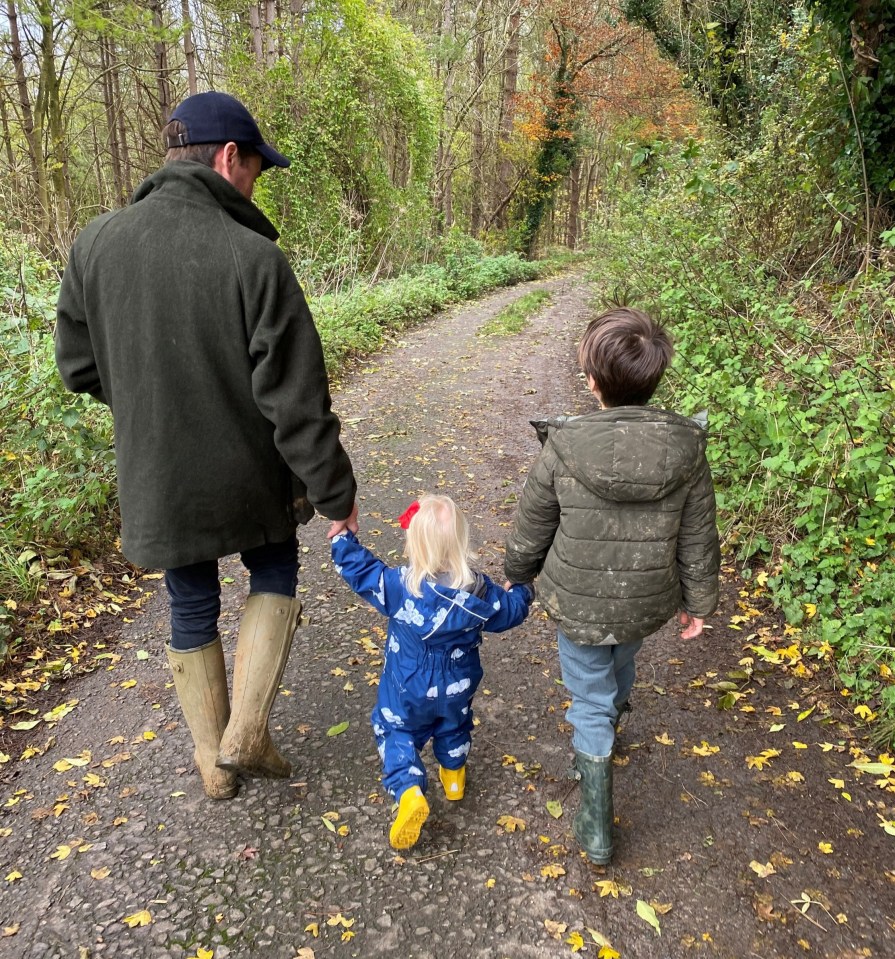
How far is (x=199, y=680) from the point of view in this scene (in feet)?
8.33

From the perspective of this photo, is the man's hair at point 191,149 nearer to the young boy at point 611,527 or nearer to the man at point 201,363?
the man at point 201,363

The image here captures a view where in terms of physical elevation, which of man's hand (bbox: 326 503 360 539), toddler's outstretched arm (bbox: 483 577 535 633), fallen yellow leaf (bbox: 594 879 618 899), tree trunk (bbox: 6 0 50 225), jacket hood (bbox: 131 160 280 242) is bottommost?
fallen yellow leaf (bbox: 594 879 618 899)

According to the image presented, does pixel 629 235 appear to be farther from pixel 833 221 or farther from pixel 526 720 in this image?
pixel 526 720

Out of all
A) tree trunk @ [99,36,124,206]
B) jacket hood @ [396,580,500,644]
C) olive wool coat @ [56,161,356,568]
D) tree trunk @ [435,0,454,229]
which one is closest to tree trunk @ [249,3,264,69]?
tree trunk @ [99,36,124,206]

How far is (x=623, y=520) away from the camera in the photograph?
2.23 metres

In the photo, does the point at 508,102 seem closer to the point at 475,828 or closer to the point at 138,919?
the point at 475,828

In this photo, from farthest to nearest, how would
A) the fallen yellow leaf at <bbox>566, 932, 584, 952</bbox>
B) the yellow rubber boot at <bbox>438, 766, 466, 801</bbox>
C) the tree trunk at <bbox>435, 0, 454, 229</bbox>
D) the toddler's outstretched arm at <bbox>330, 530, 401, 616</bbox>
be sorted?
the tree trunk at <bbox>435, 0, 454, 229</bbox>, the yellow rubber boot at <bbox>438, 766, 466, 801</bbox>, the toddler's outstretched arm at <bbox>330, 530, 401, 616</bbox>, the fallen yellow leaf at <bbox>566, 932, 584, 952</bbox>

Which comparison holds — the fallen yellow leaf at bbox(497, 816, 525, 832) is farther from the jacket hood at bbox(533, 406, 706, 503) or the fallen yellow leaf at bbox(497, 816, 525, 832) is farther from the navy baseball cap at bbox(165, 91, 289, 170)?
the navy baseball cap at bbox(165, 91, 289, 170)

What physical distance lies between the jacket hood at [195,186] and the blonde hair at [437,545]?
1.17 meters

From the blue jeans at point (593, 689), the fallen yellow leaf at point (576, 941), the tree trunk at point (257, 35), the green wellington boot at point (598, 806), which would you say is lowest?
the fallen yellow leaf at point (576, 941)

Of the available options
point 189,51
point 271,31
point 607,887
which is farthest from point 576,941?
point 271,31

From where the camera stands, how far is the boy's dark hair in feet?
7.20

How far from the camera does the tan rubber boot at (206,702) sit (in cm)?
253

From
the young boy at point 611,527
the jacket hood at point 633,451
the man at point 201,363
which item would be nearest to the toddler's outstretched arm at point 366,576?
the man at point 201,363
